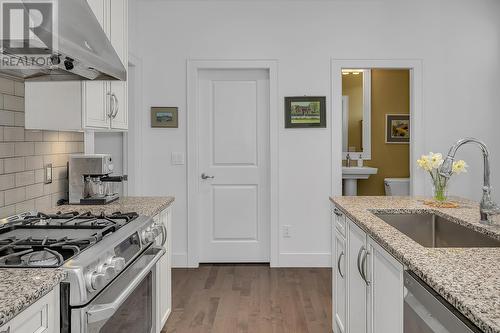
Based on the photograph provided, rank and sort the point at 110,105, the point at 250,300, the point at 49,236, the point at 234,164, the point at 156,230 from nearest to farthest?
the point at 49,236 → the point at 156,230 → the point at 110,105 → the point at 250,300 → the point at 234,164

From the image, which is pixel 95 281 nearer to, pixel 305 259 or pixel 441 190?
pixel 441 190

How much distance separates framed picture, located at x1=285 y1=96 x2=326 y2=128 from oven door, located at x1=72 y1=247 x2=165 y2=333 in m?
2.59

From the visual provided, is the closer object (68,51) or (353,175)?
(68,51)

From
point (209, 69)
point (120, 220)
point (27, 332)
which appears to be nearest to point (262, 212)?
point (209, 69)

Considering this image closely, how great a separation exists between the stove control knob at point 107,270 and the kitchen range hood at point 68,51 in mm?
734

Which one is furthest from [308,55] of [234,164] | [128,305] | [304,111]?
[128,305]

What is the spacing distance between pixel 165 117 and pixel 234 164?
2.87 ft

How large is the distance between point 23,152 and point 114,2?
108 centimetres

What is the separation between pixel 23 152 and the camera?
7.30 ft

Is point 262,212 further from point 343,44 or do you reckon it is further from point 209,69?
point 343,44

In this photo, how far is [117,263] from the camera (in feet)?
4.98

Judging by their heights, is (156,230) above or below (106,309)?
above

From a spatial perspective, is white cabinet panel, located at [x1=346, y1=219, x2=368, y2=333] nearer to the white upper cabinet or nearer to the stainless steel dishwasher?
the stainless steel dishwasher

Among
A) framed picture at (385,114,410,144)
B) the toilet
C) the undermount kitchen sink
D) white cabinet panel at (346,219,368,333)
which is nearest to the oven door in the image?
white cabinet panel at (346,219,368,333)
